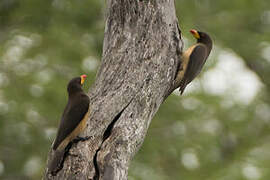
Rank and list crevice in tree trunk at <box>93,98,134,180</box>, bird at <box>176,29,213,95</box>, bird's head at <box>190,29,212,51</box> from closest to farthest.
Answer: crevice in tree trunk at <box>93,98,134,180</box>, bird at <box>176,29,213,95</box>, bird's head at <box>190,29,212,51</box>

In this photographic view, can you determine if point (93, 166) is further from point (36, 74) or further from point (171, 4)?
point (36, 74)

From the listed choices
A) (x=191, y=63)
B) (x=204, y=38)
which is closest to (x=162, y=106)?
(x=204, y=38)

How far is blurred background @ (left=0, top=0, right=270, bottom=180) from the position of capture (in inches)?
396

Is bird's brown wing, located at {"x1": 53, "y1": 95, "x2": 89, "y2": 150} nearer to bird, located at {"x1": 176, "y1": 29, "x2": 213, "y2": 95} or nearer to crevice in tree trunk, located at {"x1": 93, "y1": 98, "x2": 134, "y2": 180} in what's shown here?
crevice in tree trunk, located at {"x1": 93, "y1": 98, "x2": 134, "y2": 180}

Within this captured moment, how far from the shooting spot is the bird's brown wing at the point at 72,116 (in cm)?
442

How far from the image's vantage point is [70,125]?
4.54 metres

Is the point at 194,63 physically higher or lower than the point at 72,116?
lower

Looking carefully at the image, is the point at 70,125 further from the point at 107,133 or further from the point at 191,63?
the point at 191,63

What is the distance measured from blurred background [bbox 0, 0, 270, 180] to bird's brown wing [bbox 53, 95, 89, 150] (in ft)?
15.8

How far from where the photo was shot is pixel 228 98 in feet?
41.7

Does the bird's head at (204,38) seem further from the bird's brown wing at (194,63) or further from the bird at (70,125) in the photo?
the bird at (70,125)

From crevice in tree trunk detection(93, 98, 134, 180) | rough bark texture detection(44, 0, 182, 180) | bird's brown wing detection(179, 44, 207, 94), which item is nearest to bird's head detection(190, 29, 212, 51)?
bird's brown wing detection(179, 44, 207, 94)

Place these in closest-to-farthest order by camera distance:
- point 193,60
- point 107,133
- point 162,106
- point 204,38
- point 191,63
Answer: point 107,133 → point 191,63 → point 193,60 → point 204,38 → point 162,106

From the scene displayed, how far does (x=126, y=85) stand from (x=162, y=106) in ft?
19.3
